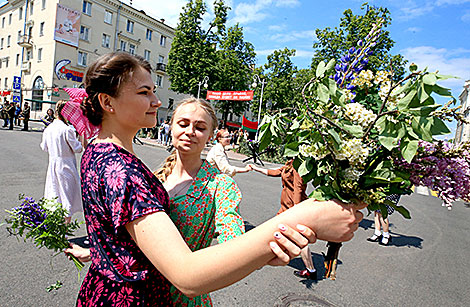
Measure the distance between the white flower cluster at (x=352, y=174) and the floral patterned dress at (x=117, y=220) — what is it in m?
0.67

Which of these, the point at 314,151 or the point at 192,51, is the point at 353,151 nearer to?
the point at 314,151

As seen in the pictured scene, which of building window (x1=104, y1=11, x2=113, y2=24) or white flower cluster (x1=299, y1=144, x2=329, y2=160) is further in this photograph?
building window (x1=104, y1=11, x2=113, y2=24)

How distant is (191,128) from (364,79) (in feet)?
3.05

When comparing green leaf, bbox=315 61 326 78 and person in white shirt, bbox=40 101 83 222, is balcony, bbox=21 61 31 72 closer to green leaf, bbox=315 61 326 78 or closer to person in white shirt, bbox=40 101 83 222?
person in white shirt, bbox=40 101 83 222

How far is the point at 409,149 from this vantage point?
0.96m

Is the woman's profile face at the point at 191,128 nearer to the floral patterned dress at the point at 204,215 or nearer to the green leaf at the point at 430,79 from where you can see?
the floral patterned dress at the point at 204,215

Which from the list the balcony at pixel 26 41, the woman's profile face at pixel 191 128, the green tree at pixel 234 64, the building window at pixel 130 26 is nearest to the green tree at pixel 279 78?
the green tree at pixel 234 64

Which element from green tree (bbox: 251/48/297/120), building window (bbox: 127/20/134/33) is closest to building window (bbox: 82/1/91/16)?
building window (bbox: 127/20/134/33)

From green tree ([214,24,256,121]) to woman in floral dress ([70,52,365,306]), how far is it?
30.9m

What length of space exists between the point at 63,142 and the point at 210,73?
2759 cm

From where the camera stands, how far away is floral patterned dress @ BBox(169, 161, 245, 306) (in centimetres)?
139

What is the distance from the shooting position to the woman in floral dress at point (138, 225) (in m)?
0.86

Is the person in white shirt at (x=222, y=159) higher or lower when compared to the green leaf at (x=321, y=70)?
lower

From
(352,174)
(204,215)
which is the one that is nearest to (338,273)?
(204,215)
